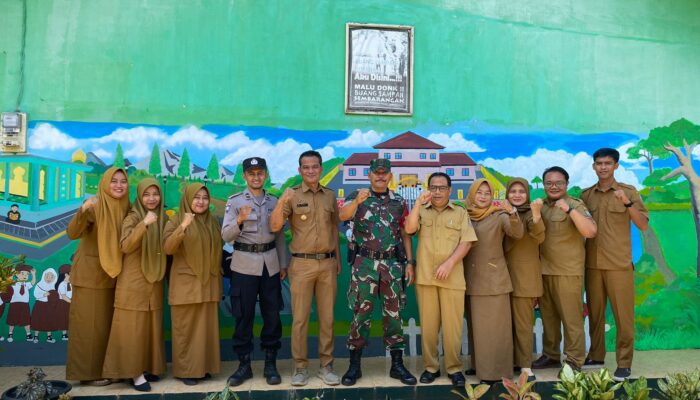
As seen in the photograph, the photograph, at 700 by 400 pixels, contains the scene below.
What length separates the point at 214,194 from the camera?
207 inches

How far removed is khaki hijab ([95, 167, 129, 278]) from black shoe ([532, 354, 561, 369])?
3.81 metres

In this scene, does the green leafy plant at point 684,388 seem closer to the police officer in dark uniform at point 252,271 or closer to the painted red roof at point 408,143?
the police officer in dark uniform at point 252,271

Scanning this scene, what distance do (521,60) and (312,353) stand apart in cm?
387

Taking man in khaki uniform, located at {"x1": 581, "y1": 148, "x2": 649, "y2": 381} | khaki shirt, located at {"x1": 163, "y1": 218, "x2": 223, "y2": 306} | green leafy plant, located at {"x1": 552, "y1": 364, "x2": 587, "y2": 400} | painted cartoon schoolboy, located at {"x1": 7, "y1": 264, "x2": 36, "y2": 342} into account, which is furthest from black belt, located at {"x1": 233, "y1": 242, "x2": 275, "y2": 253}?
man in khaki uniform, located at {"x1": 581, "y1": 148, "x2": 649, "y2": 381}

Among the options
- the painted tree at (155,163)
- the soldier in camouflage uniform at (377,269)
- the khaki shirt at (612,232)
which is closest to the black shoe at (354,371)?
the soldier in camouflage uniform at (377,269)

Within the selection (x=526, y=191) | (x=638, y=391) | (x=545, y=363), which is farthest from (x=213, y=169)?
(x=638, y=391)

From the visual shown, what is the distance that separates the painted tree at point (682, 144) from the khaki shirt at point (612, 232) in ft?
4.82

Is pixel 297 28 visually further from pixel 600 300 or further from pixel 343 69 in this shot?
pixel 600 300

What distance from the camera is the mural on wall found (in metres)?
5.04

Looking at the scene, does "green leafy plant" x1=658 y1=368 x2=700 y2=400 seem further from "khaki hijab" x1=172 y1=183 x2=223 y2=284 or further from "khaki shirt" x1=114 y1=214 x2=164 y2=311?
"khaki shirt" x1=114 y1=214 x2=164 y2=311

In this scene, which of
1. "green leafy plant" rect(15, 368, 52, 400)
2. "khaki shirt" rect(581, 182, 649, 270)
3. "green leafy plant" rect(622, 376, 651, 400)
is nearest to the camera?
"green leafy plant" rect(622, 376, 651, 400)

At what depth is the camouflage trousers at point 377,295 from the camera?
4.31 metres

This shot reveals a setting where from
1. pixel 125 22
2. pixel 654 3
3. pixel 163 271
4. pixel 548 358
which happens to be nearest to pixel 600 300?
pixel 548 358

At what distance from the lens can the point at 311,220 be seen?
4.40 m
